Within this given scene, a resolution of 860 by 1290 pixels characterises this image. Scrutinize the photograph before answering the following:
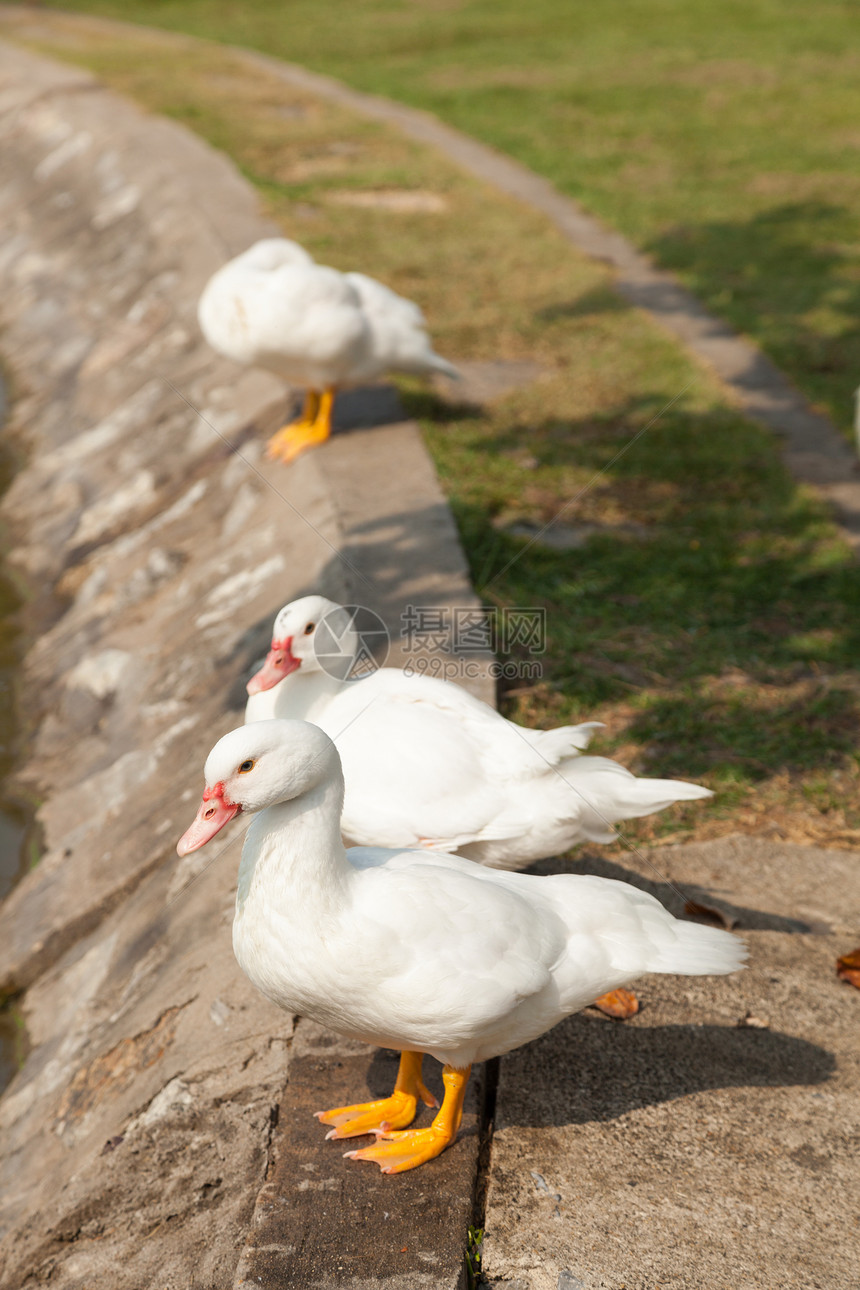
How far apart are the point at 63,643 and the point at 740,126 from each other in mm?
10269

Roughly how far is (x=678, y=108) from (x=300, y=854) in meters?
13.3

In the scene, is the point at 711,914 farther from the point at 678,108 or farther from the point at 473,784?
the point at 678,108

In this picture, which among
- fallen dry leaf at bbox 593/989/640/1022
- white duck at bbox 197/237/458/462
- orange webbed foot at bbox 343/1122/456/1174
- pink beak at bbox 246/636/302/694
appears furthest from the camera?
white duck at bbox 197/237/458/462

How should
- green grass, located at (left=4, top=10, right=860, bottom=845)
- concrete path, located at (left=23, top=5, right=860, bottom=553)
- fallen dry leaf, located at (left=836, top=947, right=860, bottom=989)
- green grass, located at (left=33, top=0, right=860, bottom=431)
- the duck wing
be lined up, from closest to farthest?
fallen dry leaf, located at (left=836, top=947, right=860, bottom=989) → green grass, located at (left=4, top=10, right=860, bottom=845) → the duck wing → concrete path, located at (left=23, top=5, right=860, bottom=553) → green grass, located at (left=33, top=0, right=860, bottom=431)

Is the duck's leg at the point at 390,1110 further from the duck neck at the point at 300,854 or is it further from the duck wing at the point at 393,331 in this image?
the duck wing at the point at 393,331

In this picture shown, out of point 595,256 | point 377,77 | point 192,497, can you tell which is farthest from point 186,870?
point 377,77

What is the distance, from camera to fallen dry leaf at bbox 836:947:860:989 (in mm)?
3141

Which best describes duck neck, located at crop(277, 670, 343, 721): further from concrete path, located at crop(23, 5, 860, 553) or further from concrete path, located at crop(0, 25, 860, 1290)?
concrete path, located at crop(23, 5, 860, 553)

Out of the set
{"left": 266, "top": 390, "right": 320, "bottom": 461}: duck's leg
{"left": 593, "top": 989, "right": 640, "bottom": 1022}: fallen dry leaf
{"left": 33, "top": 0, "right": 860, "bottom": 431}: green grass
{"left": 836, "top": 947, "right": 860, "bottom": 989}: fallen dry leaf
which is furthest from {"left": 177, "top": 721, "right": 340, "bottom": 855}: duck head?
{"left": 33, "top": 0, "right": 860, "bottom": 431}: green grass

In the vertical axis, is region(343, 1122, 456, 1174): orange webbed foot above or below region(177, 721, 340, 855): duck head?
below

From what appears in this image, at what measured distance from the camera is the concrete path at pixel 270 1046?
2.37m

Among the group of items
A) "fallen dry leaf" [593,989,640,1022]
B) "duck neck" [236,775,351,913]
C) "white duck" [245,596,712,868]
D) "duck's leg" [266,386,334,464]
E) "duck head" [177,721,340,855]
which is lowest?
"fallen dry leaf" [593,989,640,1022]

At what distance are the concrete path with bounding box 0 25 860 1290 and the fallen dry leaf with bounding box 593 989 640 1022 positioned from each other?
51mm

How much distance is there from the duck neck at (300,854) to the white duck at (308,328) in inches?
133
